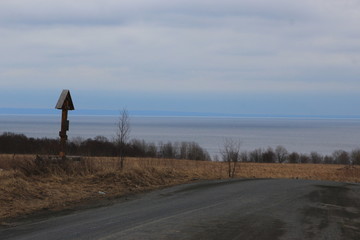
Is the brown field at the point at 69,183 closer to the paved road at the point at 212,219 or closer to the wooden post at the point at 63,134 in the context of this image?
the wooden post at the point at 63,134

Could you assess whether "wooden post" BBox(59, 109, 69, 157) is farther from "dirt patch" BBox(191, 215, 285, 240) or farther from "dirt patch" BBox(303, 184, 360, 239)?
"dirt patch" BBox(191, 215, 285, 240)

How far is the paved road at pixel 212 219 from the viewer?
6961mm

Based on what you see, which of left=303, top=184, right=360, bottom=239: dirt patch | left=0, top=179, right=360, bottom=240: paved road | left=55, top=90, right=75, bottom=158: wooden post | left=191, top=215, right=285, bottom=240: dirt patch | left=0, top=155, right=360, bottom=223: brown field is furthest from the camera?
left=55, top=90, right=75, bottom=158: wooden post

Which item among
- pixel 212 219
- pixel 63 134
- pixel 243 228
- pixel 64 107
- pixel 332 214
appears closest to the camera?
pixel 243 228

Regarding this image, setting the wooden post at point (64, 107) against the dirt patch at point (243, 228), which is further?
the wooden post at point (64, 107)

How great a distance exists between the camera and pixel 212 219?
26.7 feet

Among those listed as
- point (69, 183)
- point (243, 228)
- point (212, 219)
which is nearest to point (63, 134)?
point (69, 183)

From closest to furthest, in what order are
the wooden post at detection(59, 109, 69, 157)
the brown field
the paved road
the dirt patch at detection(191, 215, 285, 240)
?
the dirt patch at detection(191, 215, 285, 240) → the paved road → the brown field → the wooden post at detection(59, 109, 69, 157)

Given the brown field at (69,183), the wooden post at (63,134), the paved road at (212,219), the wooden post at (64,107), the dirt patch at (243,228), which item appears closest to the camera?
the dirt patch at (243,228)

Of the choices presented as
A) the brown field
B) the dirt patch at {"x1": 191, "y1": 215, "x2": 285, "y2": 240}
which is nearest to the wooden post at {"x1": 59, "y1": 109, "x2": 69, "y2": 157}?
the brown field

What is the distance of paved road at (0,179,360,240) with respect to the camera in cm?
696

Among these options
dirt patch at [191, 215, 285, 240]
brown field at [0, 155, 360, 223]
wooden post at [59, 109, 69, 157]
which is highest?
wooden post at [59, 109, 69, 157]

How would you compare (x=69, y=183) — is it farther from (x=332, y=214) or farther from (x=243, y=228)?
(x=332, y=214)

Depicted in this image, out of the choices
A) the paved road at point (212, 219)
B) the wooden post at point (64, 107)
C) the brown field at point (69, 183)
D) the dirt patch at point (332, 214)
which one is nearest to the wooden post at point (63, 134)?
the wooden post at point (64, 107)
